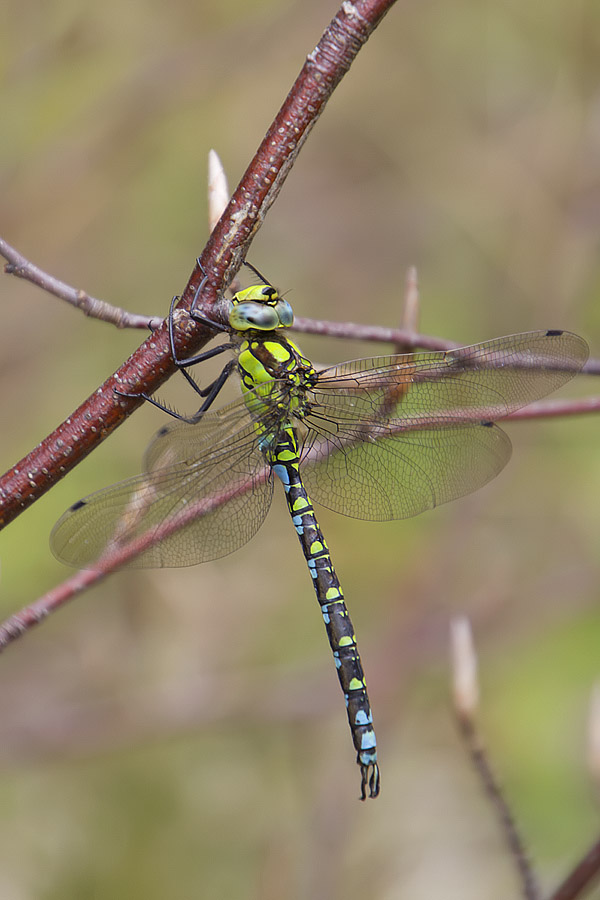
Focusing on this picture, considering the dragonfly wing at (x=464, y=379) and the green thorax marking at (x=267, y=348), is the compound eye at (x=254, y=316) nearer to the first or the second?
the green thorax marking at (x=267, y=348)

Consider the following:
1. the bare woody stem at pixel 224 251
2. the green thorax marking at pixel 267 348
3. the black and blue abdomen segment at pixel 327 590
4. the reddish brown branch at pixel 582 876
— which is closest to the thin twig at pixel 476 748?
the reddish brown branch at pixel 582 876

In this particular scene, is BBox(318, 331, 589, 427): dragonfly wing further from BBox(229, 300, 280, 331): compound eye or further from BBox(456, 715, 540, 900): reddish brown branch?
BBox(456, 715, 540, 900): reddish brown branch

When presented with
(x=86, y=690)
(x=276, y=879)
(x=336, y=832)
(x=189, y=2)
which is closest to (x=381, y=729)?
(x=336, y=832)

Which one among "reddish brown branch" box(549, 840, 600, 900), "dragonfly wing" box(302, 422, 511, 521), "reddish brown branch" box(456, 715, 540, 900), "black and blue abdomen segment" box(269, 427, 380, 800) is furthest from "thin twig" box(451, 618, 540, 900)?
"dragonfly wing" box(302, 422, 511, 521)

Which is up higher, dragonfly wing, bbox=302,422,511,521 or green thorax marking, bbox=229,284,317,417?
green thorax marking, bbox=229,284,317,417

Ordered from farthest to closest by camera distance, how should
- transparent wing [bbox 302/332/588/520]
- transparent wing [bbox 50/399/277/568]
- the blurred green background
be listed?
the blurred green background, transparent wing [bbox 302/332/588/520], transparent wing [bbox 50/399/277/568]
